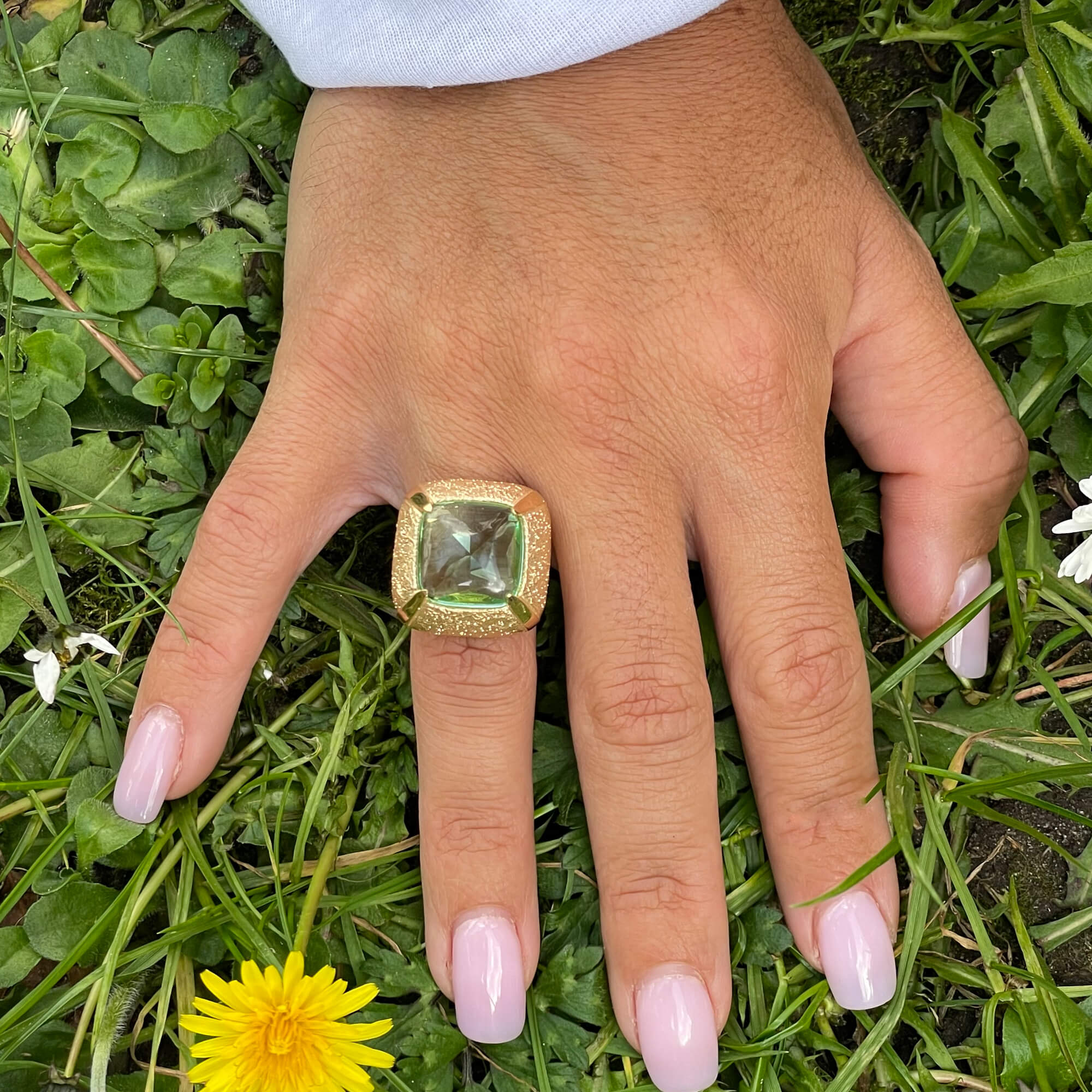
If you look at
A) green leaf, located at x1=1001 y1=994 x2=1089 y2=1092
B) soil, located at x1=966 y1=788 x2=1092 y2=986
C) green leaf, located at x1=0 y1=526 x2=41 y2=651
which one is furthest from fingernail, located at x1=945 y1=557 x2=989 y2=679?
green leaf, located at x1=0 y1=526 x2=41 y2=651

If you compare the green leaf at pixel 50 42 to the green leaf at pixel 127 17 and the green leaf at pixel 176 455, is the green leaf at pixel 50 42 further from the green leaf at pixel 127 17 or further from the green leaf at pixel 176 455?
the green leaf at pixel 176 455

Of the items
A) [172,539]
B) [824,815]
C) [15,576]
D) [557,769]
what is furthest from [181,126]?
[824,815]

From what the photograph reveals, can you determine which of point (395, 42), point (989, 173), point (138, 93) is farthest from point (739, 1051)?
point (138, 93)

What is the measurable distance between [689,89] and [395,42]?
0.53 metres

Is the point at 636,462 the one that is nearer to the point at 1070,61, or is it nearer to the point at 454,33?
the point at 454,33

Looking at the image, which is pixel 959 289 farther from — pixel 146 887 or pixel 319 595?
pixel 146 887

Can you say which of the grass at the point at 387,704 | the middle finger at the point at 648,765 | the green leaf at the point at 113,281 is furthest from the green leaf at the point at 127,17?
the middle finger at the point at 648,765

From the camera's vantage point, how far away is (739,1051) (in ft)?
5.74

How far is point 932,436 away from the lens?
1921 mm

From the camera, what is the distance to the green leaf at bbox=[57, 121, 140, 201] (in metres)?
2.08

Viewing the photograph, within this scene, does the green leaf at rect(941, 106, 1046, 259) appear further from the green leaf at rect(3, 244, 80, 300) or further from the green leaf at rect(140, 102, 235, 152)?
the green leaf at rect(3, 244, 80, 300)

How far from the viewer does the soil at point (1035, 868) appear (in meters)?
1.92

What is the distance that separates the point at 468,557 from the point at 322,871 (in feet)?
2.05

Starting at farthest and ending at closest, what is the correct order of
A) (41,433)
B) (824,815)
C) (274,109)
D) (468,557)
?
1. (274,109)
2. (41,433)
3. (824,815)
4. (468,557)
